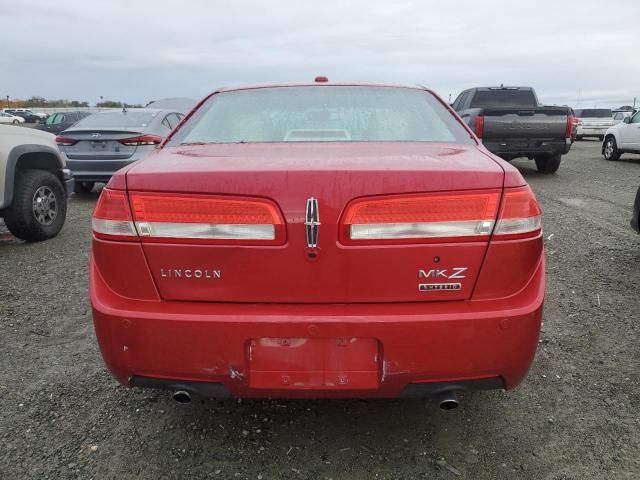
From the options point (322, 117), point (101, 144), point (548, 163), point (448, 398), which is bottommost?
point (548, 163)

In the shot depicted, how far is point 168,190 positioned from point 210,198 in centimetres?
16

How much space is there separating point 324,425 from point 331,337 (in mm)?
829

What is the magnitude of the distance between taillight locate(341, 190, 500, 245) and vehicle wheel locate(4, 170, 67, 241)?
16.4ft

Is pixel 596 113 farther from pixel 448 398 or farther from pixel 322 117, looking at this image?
pixel 448 398

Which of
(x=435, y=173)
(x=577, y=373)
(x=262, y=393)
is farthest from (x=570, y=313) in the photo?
(x=262, y=393)

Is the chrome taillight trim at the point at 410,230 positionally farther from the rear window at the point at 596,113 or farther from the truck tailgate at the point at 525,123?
the rear window at the point at 596,113

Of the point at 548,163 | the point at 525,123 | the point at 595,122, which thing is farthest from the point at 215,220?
the point at 595,122

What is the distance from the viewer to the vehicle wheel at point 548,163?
11281mm

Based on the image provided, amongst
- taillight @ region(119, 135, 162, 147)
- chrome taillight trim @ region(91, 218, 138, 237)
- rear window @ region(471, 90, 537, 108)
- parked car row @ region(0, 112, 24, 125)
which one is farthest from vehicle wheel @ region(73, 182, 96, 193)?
rear window @ region(471, 90, 537, 108)

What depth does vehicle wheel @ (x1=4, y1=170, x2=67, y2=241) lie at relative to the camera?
561 centimetres

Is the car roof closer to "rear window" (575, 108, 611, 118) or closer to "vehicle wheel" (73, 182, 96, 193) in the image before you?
"vehicle wheel" (73, 182, 96, 193)

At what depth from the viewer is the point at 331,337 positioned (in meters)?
1.83

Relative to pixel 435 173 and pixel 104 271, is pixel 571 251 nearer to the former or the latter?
pixel 435 173

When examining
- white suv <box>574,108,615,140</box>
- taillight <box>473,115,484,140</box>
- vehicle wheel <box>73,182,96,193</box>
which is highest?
taillight <box>473,115,484,140</box>
